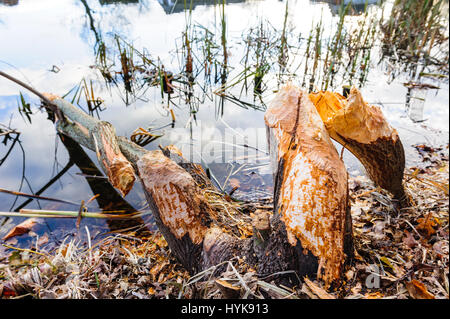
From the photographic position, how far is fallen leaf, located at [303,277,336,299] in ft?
3.55

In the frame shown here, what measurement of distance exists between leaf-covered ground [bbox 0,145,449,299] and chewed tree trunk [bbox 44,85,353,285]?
0.28 ft

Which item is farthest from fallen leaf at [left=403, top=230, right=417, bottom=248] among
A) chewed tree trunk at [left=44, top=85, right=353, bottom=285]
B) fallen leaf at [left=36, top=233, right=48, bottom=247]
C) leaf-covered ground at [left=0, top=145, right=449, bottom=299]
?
fallen leaf at [left=36, top=233, right=48, bottom=247]

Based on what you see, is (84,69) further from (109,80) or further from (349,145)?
(349,145)

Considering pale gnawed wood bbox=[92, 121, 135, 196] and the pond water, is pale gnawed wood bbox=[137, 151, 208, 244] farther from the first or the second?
the pond water

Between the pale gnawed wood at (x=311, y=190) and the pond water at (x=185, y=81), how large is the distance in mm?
1199

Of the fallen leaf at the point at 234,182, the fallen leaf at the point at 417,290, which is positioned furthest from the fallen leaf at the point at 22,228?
the fallen leaf at the point at 417,290

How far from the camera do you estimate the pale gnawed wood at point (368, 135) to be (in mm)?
1454

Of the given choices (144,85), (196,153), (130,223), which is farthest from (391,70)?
(130,223)

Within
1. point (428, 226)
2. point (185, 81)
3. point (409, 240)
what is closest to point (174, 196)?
point (409, 240)

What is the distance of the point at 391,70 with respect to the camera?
4461 mm

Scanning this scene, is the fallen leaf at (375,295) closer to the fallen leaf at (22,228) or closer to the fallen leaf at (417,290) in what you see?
the fallen leaf at (417,290)

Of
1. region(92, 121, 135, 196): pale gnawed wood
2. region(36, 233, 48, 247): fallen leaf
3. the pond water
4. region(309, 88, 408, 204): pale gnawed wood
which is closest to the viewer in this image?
region(309, 88, 408, 204): pale gnawed wood

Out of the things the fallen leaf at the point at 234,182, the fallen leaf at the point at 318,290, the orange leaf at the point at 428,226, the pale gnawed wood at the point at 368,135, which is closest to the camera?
the fallen leaf at the point at 318,290
